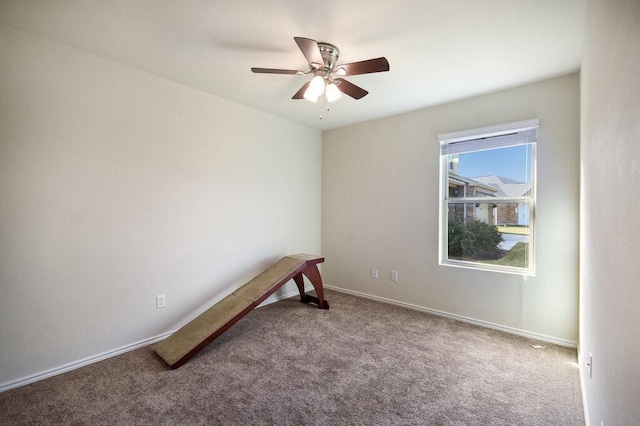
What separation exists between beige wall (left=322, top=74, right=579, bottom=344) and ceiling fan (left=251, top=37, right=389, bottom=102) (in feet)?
4.81

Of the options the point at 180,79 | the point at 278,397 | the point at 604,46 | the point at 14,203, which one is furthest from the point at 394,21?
the point at 14,203

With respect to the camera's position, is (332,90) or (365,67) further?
(332,90)

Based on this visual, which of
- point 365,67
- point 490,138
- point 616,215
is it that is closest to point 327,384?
point 616,215

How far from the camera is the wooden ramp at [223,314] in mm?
2271

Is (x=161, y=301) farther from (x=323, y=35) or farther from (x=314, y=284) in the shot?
(x=323, y=35)

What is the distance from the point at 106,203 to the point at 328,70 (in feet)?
6.80

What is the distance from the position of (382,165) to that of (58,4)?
320 centimetres

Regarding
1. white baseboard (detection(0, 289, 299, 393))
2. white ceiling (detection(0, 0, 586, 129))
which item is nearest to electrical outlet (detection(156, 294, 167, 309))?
white baseboard (detection(0, 289, 299, 393))

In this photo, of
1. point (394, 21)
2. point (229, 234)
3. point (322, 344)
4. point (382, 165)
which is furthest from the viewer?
point (382, 165)

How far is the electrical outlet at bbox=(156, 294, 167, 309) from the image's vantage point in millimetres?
2652

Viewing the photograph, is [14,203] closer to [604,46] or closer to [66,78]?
[66,78]

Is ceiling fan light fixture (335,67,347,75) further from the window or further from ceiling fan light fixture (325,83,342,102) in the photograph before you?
the window

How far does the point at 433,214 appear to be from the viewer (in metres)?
3.33

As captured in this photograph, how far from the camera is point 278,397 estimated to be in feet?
6.07
